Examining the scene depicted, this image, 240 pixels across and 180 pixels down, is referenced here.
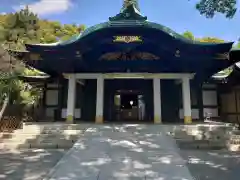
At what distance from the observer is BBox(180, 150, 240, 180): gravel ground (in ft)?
20.6

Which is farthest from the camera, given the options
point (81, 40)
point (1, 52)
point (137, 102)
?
point (137, 102)

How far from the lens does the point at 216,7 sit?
981cm

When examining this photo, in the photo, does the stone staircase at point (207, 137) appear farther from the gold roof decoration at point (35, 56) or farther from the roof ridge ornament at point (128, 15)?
the gold roof decoration at point (35, 56)

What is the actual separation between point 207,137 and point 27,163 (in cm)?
712

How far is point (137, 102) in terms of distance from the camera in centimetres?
1878

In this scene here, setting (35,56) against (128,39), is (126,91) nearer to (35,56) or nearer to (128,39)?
(128,39)

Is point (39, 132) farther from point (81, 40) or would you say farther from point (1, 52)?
point (1, 52)

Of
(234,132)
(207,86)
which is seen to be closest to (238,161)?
(234,132)

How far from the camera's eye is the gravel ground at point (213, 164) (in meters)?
6.29

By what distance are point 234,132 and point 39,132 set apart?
872 cm

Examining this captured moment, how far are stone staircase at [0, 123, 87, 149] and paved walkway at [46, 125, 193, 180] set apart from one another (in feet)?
2.35

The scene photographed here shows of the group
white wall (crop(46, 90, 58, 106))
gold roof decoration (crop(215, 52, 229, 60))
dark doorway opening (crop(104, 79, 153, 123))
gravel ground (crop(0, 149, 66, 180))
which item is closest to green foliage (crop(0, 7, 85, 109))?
white wall (crop(46, 90, 58, 106))

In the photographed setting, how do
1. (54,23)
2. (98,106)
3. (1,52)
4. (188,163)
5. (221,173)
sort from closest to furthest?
(221,173)
(188,163)
(98,106)
(1,52)
(54,23)

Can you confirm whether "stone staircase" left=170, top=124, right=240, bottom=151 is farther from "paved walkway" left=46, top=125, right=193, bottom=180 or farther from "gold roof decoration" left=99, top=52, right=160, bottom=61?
"gold roof decoration" left=99, top=52, right=160, bottom=61
